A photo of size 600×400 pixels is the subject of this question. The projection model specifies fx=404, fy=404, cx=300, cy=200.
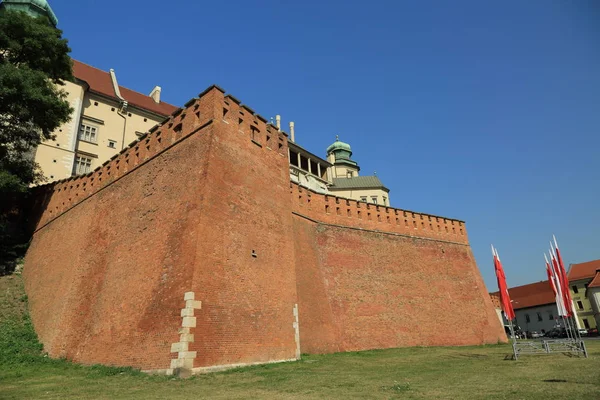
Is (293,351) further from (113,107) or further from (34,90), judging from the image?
(113,107)

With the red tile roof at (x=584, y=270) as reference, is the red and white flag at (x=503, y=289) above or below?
below

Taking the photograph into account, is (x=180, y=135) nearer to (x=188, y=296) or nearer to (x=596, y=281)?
(x=188, y=296)

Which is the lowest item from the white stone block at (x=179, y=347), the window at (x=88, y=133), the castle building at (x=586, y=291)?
the white stone block at (x=179, y=347)

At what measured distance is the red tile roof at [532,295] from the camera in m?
58.5

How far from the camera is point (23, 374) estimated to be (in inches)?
483

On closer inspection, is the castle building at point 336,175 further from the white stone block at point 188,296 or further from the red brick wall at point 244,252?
the white stone block at point 188,296

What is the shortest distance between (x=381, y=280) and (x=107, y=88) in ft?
93.7

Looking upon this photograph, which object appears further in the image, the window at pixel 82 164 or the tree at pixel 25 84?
the window at pixel 82 164

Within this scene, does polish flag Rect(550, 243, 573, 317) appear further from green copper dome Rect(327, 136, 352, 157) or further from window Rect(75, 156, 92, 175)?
green copper dome Rect(327, 136, 352, 157)

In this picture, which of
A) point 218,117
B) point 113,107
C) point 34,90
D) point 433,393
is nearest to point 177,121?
point 218,117

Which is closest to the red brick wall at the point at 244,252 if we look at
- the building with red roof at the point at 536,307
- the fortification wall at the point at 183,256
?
the fortification wall at the point at 183,256

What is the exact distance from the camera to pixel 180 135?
15852mm

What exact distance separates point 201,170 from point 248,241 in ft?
9.67

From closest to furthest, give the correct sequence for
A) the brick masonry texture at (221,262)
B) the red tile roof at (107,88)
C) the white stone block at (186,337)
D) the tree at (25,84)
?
the white stone block at (186,337), the brick masonry texture at (221,262), the tree at (25,84), the red tile roof at (107,88)
